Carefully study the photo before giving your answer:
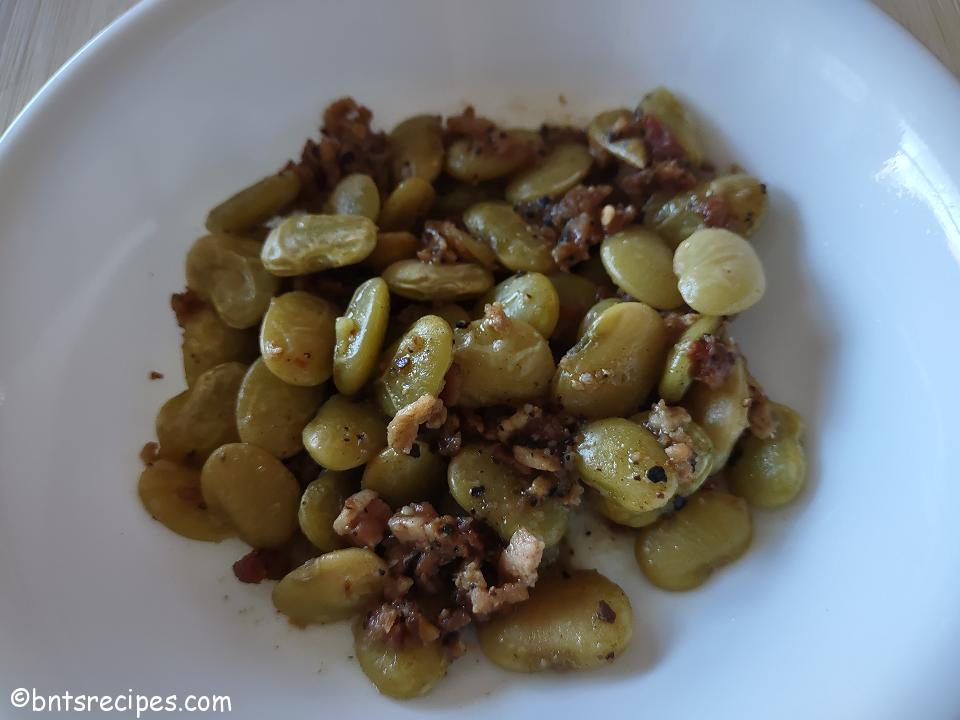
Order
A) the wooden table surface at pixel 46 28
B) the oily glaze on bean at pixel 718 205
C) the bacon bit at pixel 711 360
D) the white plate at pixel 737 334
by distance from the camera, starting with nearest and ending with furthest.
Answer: the white plate at pixel 737 334
the bacon bit at pixel 711 360
the oily glaze on bean at pixel 718 205
the wooden table surface at pixel 46 28

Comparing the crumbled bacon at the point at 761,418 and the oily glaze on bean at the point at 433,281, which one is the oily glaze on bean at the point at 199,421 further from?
the crumbled bacon at the point at 761,418

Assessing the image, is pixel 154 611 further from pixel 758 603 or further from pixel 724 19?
pixel 724 19

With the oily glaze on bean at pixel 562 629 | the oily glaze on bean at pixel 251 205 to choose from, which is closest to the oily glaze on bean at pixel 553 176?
the oily glaze on bean at pixel 251 205

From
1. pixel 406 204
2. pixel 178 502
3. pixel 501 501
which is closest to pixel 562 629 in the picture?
pixel 501 501

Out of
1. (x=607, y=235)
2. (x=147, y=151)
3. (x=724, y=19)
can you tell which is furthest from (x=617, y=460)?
(x=147, y=151)

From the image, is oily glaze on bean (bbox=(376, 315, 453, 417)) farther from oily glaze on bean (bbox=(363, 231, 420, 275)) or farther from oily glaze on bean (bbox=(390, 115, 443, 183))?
oily glaze on bean (bbox=(390, 115, 443, 183))

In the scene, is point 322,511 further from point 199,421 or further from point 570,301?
point 570,301
